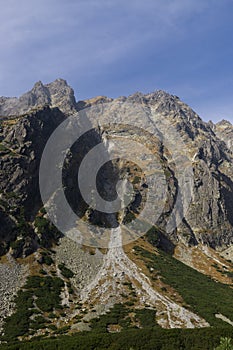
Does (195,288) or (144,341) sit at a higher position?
(144,341)

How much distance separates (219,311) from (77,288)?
105 ft

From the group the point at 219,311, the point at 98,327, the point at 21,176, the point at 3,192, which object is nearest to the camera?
the point at 98,327

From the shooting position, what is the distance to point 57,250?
8738cm

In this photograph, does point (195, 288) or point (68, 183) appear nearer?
point (195, 288)

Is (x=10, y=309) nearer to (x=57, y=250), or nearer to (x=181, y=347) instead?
(x=57, y=250)

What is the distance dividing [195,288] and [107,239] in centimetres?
3448

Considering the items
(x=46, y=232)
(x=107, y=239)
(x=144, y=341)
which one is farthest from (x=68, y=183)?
(x=144, y=341)

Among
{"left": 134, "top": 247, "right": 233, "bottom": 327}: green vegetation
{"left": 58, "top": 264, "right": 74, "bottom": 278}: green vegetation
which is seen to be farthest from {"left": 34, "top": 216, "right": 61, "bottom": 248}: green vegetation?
{"left": 134, "top": 247, "right": 233, "bottom": 327}: green vegetation

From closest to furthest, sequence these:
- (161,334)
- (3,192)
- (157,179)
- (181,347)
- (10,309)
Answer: (181,347) → (161,334) → (10,309) → (3,192) → (157,179)

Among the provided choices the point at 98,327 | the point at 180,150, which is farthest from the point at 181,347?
the point at 180,150

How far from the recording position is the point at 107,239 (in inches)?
4122

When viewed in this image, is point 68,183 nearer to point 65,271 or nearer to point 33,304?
point 65,271

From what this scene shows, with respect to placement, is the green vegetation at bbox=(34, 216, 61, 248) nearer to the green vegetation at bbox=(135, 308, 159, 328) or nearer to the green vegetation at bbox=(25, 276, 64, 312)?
the green vegetation at bbox=(25, 276, 64, 312)

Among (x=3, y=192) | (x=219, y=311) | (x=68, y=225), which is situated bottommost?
(x=219, y=311)
